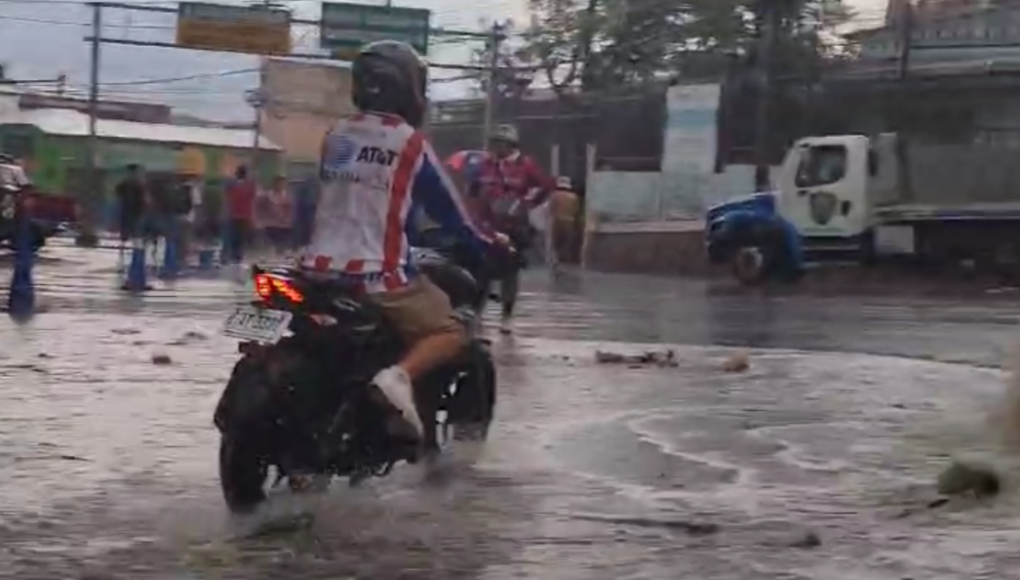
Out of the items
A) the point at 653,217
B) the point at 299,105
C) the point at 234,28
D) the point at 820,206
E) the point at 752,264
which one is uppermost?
the point at 234,28

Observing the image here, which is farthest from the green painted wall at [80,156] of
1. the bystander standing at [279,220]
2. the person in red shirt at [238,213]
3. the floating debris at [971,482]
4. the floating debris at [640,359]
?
the floating debris at [971,482]

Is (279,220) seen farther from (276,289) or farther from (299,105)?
(299,105)

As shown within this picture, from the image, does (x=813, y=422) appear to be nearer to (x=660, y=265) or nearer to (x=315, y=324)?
(x=315, y=324)

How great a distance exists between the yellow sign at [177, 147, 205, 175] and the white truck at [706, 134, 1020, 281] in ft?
158

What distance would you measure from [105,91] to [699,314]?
6456cm

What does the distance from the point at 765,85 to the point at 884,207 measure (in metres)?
12.9

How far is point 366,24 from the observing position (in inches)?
2045

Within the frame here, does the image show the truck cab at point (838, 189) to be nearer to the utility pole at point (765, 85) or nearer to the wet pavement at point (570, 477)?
the utility pole at point (765, 85)

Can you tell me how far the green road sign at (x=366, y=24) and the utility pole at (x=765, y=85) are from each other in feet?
29.4

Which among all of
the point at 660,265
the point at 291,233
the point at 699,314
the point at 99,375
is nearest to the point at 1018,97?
the point at 660,265

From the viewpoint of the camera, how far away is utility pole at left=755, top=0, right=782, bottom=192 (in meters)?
38.4

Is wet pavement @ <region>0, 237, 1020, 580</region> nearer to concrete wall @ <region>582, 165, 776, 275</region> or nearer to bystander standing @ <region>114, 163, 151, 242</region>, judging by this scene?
bystander standing @ <region>114, 163, 151, 242</region>

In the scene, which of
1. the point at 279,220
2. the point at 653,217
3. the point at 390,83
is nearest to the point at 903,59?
the point at 653,217

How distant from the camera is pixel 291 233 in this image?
3453cm
